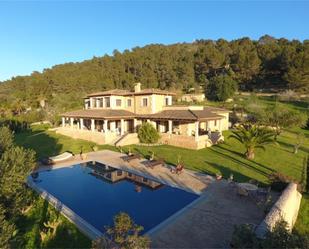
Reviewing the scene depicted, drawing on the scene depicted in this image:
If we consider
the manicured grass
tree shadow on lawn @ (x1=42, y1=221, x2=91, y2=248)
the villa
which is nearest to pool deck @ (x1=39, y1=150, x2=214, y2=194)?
the manicured grass

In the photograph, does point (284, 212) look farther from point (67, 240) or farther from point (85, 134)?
point (85, 134)

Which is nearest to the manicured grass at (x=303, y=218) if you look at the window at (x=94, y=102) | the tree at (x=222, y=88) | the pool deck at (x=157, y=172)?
the pool deck at (x=157, y=172)

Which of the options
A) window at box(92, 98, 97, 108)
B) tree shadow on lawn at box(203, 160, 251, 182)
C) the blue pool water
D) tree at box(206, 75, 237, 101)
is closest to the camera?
the blue pool water

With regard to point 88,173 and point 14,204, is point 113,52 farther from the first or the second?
point 14,204

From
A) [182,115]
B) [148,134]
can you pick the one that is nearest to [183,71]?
[182,115]

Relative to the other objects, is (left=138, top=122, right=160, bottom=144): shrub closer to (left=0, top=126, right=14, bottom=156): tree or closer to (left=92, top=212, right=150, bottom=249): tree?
(left=0, top=126, right=14, bottom=156): tree

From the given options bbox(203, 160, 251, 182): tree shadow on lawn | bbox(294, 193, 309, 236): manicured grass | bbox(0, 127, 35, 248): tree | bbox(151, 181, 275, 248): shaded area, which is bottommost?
bbox(294, 193, 309, 236): manicured grass

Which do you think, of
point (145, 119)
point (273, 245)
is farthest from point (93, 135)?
point (273, 245)
